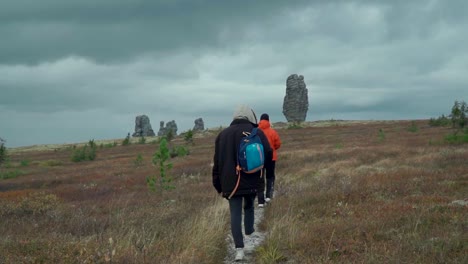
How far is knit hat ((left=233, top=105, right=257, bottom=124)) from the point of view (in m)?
8.05

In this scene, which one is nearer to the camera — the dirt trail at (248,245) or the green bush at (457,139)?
the dirt trail at (248,245)

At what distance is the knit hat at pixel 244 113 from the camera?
805 cm

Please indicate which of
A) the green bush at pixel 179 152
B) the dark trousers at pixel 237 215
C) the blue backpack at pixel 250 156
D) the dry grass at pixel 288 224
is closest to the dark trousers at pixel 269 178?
the dry grass at pixel 288 224

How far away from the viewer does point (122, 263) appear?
244 inches

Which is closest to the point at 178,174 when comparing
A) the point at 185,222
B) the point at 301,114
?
the point at 185,222

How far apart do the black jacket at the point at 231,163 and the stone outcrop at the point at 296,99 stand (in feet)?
324

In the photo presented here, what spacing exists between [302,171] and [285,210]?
28.2ft

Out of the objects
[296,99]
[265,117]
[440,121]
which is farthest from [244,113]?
[296,99]

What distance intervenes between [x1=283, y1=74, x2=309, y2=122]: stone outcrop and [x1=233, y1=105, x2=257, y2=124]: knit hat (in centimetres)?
9852

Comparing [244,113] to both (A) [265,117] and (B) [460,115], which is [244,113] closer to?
(A) [265,117]

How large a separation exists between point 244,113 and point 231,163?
925 millimetres

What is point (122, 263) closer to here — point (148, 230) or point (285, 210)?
point (148, 230)

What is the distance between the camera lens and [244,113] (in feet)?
26.5

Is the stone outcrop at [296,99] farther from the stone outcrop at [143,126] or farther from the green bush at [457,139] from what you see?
the green bush at [457,139]
